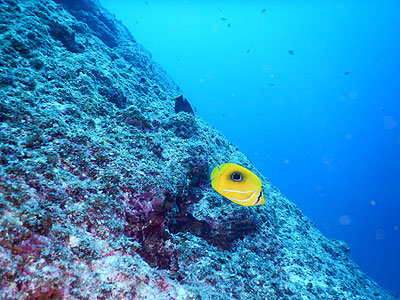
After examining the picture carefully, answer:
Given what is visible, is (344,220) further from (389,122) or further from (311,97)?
(311,97)

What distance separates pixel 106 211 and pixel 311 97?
626 ft

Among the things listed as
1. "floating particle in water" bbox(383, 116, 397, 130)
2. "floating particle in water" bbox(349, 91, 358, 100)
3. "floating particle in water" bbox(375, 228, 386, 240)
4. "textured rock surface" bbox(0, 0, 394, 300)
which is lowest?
"textured rock surface" bbox(0, 0, 394, 300)

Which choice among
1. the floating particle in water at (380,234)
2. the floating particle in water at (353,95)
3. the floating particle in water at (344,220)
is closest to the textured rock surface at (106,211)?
the floating particle in water at (380,234)

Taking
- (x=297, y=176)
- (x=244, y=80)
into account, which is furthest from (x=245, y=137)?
(x=244, y=80)

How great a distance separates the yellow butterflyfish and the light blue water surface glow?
152 ft

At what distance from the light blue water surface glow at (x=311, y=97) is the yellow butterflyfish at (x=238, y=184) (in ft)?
152

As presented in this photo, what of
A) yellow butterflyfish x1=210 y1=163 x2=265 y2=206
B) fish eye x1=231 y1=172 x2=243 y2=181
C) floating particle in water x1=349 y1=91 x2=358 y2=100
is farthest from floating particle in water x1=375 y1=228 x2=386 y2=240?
floating particle in water x1=349 y1=91 x2=358 y2=100

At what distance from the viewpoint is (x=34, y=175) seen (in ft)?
5.19

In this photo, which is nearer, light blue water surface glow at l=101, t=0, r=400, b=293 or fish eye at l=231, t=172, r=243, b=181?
fish eye at l=231, t=172, r=243, b=181

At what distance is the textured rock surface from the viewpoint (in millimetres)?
1307

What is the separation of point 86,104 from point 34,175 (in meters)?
1.71

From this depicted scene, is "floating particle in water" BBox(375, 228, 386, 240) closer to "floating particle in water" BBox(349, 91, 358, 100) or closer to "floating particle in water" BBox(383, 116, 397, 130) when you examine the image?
"floating particle in water" BBox(383, 116, 397, 130)

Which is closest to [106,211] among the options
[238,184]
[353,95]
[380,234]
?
[238,184]

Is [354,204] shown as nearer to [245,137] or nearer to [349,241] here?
[349,241]
